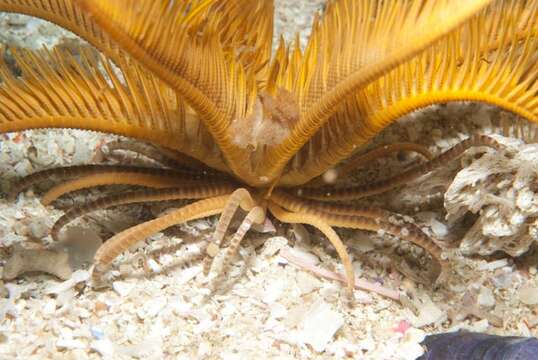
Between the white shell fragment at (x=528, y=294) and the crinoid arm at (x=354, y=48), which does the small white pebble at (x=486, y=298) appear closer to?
the white shell fragment at (x=528, y=294)

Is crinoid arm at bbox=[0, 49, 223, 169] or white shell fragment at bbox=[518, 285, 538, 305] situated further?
white shell fragment at bbox=[518, 285, 538, 305]

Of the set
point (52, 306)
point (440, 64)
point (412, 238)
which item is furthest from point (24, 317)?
point (440, 64)

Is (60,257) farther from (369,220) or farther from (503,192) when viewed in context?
(503,192)

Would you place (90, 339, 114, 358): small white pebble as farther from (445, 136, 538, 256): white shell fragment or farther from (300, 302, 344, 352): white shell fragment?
(445, 136, 538, 256): white shell fragment

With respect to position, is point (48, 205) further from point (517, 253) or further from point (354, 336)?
point (517, 253)

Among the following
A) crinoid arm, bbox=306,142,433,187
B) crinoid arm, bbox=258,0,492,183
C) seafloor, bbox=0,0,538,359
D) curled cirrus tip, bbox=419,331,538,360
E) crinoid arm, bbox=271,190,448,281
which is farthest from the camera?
crinoid arm, bbox=306,142,433,187

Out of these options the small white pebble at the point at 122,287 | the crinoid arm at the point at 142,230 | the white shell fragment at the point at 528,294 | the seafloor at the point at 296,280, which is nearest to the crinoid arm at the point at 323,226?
the seafloor at the point at 296,280

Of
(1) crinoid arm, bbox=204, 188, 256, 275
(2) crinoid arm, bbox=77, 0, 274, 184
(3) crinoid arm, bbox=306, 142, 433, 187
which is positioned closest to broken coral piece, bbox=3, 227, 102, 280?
(1) crinoid arm, bbox=204, 188, 256, 275
